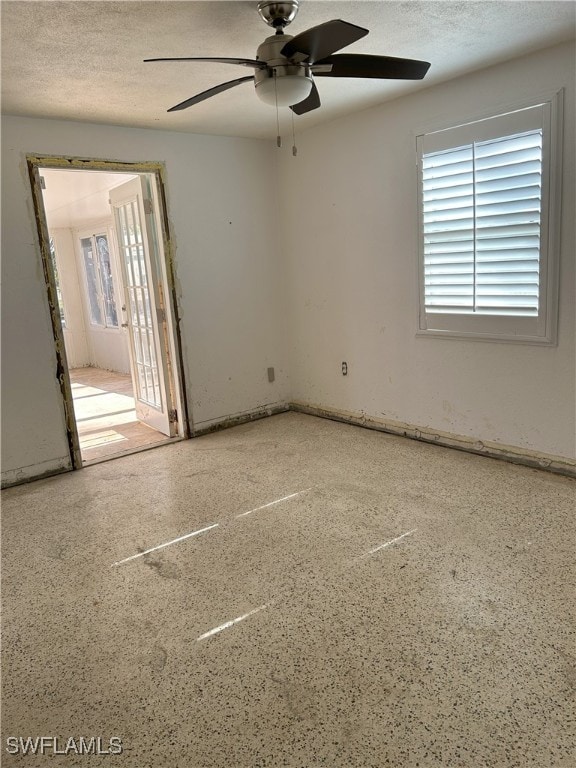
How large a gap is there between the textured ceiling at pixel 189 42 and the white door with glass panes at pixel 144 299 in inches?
36.3

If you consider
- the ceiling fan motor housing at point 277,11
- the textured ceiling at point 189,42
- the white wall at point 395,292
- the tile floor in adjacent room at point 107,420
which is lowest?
the tile floor in adjacent room at point 107,420

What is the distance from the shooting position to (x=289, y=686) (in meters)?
1.79

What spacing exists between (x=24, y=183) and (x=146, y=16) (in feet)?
5.86

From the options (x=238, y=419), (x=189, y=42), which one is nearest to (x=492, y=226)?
(x=189, y=42)

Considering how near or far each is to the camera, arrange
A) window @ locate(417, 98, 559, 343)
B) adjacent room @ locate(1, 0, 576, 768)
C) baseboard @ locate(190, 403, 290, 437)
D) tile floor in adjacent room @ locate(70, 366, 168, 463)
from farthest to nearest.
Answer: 1. baseboard @ locate(190, 403, 290, 437)
2. tile floor in adjacent room @ locate(70, 366, 168, 463)
3. window @ locate(417, 98, 559, 343)
4. adjacent room @ locate(1, 0, 576, 768)

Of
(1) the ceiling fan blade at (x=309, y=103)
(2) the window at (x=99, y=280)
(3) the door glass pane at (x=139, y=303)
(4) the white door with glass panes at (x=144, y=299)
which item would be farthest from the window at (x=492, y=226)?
(2) the window at (x=99, y=280)

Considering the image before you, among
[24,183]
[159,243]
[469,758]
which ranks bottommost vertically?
[469,758]

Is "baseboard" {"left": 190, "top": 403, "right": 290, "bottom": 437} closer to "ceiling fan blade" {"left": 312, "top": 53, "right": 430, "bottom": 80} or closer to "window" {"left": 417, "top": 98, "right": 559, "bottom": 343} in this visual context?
"window" {"left": 417, "top": 98, "right": 559, "bottom": 343}

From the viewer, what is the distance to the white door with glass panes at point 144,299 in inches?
172

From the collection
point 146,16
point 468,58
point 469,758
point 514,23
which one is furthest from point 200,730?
point 468,58

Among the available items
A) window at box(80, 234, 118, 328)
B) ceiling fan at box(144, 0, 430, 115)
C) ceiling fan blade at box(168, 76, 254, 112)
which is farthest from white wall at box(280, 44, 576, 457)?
window at box(80, 234, 118, 328)

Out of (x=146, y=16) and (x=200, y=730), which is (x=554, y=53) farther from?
(x=200, y=730)

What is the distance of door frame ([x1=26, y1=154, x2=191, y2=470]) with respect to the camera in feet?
12.0

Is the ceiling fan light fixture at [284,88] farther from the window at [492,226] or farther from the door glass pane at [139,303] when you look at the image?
the door glass pane at [139,303]
